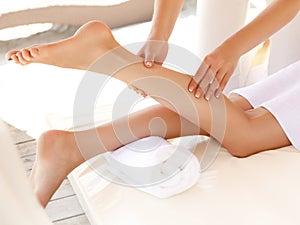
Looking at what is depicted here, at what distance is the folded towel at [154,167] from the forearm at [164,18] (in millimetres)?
342

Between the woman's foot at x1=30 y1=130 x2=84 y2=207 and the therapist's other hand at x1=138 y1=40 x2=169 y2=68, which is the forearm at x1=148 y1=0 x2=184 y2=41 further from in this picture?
the woman's foot at x1=30 y1=130 x2=84 y2=207

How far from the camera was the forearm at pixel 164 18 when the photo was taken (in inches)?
68.2

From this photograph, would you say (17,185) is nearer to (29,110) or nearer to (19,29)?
(29,110)

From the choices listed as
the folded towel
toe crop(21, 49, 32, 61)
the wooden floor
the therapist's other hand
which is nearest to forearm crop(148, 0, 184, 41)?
the therapist's other hand

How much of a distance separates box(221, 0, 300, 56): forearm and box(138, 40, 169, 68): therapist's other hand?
7.9 inches

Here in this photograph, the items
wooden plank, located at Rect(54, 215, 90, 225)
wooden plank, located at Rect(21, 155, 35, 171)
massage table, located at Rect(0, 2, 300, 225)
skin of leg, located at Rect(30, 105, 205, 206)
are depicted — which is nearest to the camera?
massage table, located at Rect(0, 2, 300, 225)

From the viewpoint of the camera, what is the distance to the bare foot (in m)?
1.41

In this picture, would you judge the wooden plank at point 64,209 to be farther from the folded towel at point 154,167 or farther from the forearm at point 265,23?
the forearm at point 265,23

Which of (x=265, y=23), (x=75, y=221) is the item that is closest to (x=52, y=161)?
(x=75, y=221)

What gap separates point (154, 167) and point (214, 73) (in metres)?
0.31

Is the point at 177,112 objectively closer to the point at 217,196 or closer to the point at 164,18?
the point at 217,196

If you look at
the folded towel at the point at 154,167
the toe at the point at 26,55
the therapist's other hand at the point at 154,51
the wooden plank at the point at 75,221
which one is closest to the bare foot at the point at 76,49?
the toe at the point at 26,55

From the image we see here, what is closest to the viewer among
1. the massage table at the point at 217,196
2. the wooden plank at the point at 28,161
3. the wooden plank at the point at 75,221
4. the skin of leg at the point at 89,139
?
the massage table at the point at 217,196

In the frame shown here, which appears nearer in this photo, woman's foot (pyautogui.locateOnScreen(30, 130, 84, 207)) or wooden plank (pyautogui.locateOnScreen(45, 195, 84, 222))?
woman's foot (pyautogui.locateOnScreen(30, 130, 84, 207))
